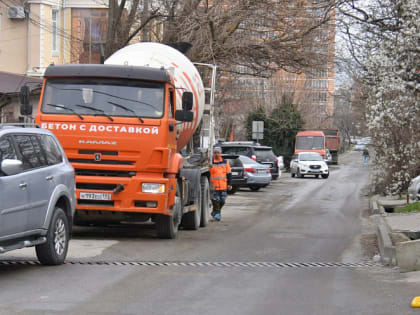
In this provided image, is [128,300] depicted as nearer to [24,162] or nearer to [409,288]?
[24,162]

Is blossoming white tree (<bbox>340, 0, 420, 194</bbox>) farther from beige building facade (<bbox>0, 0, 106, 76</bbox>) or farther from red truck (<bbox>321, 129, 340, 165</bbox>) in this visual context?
red truck (<bbox>321, 129, 340, 165</bbox>)

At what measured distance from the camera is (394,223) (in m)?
15.7

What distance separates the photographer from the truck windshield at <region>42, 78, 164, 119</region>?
13.7m

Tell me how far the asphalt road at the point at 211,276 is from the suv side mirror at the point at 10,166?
4.21 feet

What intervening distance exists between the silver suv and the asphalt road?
0.42m

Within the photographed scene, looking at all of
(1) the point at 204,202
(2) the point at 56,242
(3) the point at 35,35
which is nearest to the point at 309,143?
(3) the point at 35,35

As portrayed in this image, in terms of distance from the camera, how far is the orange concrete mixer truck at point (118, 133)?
13.5 metres

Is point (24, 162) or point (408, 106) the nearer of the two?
point (24, 162)

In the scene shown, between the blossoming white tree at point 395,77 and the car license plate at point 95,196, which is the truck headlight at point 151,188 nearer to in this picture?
the car license plate at point 95,196

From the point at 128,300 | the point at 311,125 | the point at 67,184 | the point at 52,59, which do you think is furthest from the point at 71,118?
the point at 311,125

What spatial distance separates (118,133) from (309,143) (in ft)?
158

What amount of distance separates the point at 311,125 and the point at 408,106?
61.4 meters

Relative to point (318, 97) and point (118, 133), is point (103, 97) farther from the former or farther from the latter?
point (318, 97)

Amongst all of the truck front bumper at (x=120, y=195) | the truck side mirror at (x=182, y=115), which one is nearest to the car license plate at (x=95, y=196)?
the truck front bumper at (x=120, y=195)
